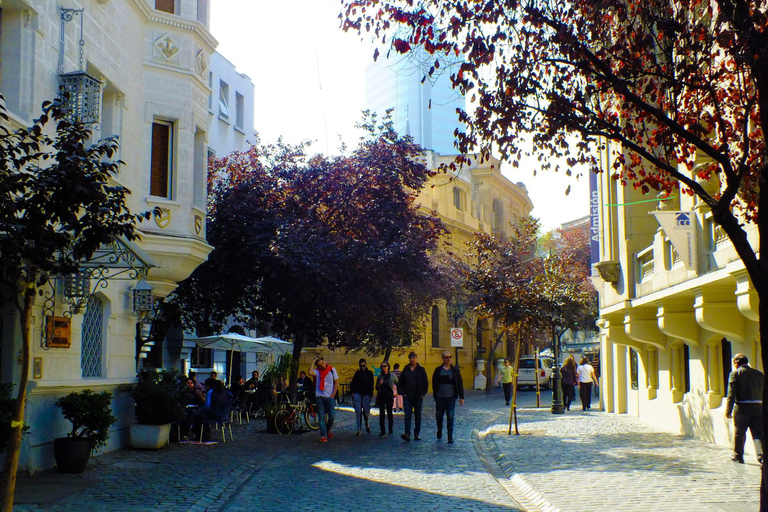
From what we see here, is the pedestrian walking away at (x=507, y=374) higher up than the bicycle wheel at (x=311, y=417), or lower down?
higher up

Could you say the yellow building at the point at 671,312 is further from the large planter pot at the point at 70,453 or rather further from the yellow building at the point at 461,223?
the yellow building at the point at 461,223

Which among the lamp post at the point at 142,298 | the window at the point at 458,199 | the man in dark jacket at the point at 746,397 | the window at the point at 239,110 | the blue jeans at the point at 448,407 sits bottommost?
the blue jeans at the point at 448,407

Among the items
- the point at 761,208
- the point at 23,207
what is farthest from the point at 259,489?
the point at 761,208

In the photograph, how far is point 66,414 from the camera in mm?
12625

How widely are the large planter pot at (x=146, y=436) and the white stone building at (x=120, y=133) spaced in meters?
0.31

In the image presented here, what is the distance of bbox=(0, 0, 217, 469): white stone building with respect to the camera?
12.4 m

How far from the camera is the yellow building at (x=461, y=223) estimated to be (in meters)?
42.3

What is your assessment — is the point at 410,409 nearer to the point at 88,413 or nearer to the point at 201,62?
the point at 88,413

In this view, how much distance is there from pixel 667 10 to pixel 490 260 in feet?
93.2

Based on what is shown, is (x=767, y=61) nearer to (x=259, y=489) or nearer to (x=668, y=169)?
(x=668, y=169)

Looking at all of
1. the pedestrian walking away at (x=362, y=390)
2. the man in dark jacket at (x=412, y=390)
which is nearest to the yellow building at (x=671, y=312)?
the man in dark jacket at (x=412, y=390)

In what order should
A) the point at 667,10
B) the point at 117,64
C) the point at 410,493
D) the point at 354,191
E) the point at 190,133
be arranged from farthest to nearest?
the point at 354,191, the point at 190,133, the point at 117,64, the point at 410,493, the point at 667,10

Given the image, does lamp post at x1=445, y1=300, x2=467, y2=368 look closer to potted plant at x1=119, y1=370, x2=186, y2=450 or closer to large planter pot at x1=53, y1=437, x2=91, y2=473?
potted plant at x1=119, y1=370, x2=186, y2=450

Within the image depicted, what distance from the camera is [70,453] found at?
12.3 metres
